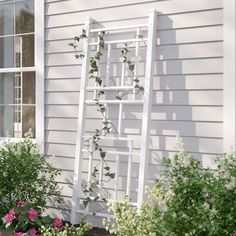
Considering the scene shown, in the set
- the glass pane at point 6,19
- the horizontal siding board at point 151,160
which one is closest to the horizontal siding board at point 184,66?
the horizontal siding board at point 151,160

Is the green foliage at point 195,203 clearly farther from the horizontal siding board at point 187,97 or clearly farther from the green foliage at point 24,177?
the green foliage at point 24,177

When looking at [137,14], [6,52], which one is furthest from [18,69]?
[137,14]

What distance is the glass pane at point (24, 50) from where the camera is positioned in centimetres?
545

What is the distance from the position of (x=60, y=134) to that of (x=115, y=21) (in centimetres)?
129

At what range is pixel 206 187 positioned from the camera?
3088mm

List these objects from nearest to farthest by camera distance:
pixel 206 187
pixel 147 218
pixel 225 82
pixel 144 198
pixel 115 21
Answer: pixel 206 187, pixel 147 218, pixel 225 82, pixel 144 198, pixel 115 21

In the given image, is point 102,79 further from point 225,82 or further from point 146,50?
point 225,82

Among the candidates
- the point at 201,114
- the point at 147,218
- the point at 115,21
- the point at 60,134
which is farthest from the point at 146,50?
the point at 147,218

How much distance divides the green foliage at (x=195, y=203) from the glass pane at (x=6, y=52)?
288 centimetres

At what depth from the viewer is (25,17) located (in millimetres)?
5516

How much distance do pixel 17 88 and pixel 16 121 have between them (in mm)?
375

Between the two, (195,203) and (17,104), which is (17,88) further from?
(195,203)

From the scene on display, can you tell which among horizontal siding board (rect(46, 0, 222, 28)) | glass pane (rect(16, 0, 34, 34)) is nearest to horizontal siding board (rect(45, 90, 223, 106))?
horizontal siding board (rect(46, 0, 222, 28))

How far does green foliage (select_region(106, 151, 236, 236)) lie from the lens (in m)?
3.04
